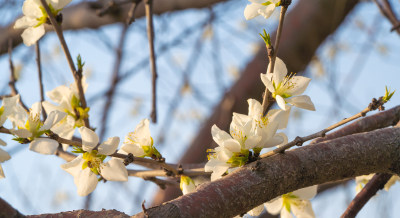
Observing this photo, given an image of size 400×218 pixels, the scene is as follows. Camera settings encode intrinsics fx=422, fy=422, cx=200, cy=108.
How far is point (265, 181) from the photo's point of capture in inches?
23.6

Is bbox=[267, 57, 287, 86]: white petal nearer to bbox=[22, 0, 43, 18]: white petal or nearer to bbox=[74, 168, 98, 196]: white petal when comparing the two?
bbox=[74, 168, 98, 196]: white petal

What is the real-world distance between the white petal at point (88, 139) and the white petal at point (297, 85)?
331mm

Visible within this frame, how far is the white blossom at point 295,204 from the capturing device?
84cm

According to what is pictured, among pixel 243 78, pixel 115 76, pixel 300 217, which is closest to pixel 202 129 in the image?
pixel 243 78

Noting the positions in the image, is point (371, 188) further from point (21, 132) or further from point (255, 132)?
point (21, 132)

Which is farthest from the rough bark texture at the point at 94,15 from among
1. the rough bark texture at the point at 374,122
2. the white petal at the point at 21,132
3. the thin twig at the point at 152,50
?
the white petal at the point at 21,132

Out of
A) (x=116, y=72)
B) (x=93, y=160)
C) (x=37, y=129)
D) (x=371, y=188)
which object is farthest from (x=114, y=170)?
(x=116, y=72)

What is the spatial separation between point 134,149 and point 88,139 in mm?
82

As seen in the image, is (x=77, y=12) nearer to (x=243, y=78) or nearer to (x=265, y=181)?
(x=243, y=78)

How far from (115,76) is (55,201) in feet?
11.3

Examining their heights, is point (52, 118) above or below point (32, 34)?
below

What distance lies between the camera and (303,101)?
708mm

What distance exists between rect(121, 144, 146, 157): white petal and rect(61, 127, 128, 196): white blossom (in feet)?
0.07

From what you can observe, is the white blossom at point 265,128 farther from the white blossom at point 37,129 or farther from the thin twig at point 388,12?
the thin twig at point 388,12
